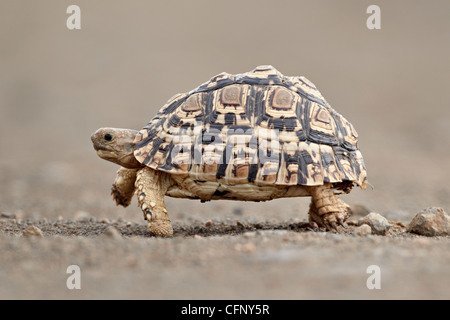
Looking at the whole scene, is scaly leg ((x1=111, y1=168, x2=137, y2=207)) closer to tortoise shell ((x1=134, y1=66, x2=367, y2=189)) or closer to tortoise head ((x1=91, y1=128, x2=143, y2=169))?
tortoise head ((x1=91, y1=128, x2=143, y2=169))

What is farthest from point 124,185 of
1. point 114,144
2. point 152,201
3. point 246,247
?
point 246,247

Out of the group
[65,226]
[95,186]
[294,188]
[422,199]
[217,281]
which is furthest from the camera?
[95,186]

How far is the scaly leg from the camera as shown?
7723 mm

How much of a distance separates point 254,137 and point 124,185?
232 centimetres

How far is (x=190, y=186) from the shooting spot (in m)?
6.66

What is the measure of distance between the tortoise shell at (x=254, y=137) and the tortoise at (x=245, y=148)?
0.04 ft

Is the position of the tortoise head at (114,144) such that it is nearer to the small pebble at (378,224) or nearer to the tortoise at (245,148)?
the tortoise at (245,148)

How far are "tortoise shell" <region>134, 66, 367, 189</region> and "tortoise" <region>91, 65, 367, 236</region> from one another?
0.04 ft

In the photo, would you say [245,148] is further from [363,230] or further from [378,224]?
[378,224]

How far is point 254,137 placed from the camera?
6.38m

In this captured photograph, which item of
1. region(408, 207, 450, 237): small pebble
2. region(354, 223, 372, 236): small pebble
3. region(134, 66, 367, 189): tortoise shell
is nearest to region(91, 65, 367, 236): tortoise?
region(134, 66, 367, 189): tortoise shell
